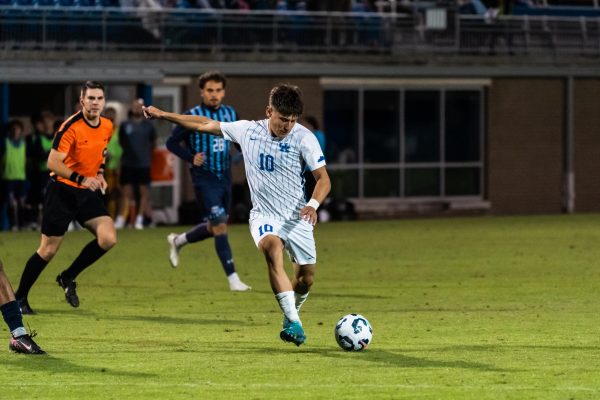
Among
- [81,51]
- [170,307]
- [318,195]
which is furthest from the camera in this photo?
[81,51]

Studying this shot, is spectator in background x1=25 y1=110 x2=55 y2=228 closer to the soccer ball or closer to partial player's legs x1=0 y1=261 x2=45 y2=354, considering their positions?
partial player's legs x1=0 y1=261 x2=45 y2=354

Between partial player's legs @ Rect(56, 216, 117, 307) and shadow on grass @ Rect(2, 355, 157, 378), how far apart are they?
333cm

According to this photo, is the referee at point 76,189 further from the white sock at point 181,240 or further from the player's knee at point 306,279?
the white sock at point 181,240

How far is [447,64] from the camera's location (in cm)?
3553

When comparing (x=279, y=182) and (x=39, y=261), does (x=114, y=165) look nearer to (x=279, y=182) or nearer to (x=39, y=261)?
(x=39, y=261)

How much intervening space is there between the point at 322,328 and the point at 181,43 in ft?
63.4

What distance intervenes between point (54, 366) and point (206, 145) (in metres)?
6.39

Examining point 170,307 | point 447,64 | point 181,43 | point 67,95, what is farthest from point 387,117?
point 170,307

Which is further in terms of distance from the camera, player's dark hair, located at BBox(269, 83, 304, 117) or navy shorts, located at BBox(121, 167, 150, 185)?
navy shorts, located at BBox(121, 167, 150, 185)

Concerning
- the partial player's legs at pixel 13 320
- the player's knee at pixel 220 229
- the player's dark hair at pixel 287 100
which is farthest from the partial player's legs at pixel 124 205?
the player's dark hair at pixel 287 100

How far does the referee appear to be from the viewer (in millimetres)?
14609

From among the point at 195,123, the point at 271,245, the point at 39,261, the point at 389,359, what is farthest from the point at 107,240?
the point at 389,359

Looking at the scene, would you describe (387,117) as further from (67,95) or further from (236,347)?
(236,347)

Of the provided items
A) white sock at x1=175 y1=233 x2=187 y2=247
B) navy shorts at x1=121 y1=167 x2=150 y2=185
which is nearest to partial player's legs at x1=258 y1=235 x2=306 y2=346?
white sock at x1=175 y1=233 x2=187 y2=247
